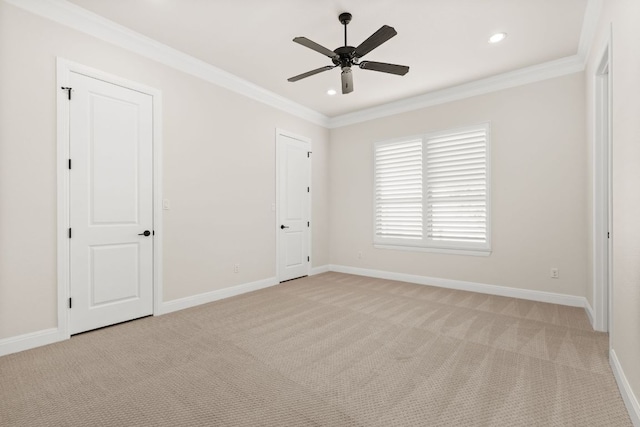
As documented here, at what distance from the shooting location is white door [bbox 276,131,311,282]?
5.14 m

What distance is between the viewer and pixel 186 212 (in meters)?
3.81

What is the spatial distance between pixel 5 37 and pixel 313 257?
15.6ft

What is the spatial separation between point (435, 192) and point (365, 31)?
2.70 meters

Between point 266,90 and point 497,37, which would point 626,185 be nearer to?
point 497,37

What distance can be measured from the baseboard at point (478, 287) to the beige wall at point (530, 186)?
0.07 metres

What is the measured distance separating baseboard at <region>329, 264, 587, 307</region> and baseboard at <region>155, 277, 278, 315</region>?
1.85 metres

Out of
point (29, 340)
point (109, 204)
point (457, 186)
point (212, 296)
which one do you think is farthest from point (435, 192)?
point (29, 340)

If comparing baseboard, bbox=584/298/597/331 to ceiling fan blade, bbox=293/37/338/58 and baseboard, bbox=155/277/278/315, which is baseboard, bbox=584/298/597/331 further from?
baseboard, bbox=155/277/278/315

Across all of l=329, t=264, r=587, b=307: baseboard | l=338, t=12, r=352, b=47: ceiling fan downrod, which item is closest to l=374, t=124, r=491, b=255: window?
l=329, t=264, r=587, b=307: baseboard

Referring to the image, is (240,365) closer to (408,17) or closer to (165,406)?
(165,406)

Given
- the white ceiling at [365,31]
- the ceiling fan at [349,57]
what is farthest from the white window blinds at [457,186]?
the ceiling fan at [349,57]

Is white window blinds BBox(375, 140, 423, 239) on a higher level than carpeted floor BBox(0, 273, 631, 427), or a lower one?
higher

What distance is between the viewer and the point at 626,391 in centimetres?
184

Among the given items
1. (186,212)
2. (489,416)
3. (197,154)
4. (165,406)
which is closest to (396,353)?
(489,416)
